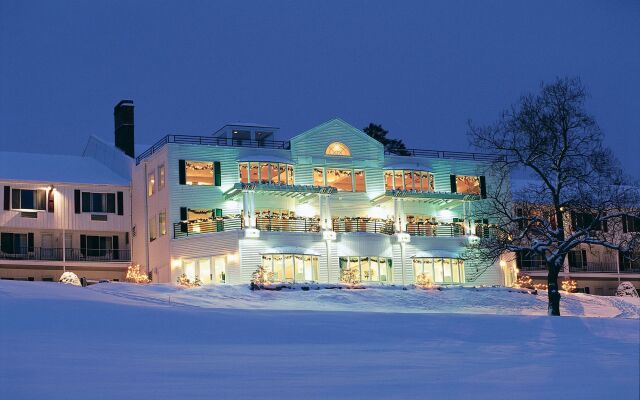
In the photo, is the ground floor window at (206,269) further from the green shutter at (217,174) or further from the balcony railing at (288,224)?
the green shutter at (217,174)

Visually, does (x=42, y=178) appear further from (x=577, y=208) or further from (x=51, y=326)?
(x=51, y=326)

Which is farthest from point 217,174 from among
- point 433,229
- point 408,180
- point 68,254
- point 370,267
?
point 433,229

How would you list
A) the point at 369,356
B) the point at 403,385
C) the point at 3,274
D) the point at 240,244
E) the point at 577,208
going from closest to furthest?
the point at 403,385 < the point at 369,356 < the point at 577,208 < the point at 240,244 < the point at 3,274

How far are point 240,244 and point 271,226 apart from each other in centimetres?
229

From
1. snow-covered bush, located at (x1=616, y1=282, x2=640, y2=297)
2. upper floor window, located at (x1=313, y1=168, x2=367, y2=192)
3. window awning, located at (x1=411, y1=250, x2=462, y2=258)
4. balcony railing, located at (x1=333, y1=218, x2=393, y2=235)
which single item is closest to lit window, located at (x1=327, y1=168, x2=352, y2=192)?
upper floor window, located at (x1=313, y1=168, x2=367, y2=192)

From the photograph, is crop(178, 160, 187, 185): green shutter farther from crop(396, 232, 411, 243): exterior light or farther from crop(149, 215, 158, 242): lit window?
crop(396, 232, 411, 243): exterior light

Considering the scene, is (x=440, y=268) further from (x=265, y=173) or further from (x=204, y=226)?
(x=204, y=226)

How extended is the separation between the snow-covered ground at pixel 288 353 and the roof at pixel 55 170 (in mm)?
20696

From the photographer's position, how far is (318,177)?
60.8 metres

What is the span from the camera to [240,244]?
5519 centimetres

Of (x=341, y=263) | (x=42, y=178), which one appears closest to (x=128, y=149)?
(x=42, y=178)

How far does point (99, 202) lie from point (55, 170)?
3.24m

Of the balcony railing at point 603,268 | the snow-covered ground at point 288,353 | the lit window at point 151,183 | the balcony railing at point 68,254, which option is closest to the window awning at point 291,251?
the lit window at point 151,183

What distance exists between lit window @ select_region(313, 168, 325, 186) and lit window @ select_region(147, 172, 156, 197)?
867cm
